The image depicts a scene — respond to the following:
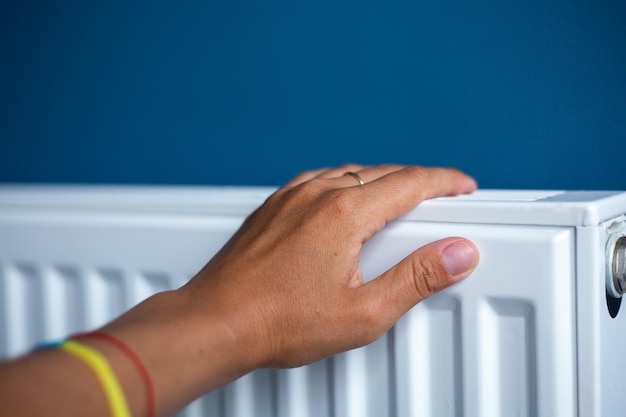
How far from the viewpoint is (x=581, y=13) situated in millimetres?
695

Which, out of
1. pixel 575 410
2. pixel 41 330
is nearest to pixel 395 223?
pixel 575 410

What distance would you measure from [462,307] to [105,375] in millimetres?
239

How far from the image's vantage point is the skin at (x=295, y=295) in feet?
1.58

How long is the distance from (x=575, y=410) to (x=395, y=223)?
6.8 inches

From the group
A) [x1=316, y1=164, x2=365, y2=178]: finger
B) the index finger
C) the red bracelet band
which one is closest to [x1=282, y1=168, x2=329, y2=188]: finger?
[x1=316, y1=164, x2=365, y2=178]: finger

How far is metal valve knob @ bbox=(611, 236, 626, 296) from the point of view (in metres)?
0.52

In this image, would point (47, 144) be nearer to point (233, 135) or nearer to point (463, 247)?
point (233, 135)

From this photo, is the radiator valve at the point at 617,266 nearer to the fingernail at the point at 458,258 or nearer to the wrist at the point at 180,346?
the fingernail at the point at 458,258

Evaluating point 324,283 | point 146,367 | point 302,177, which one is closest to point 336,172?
point 302,177

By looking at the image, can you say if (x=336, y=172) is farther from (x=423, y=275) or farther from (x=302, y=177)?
(x=423, y=275)

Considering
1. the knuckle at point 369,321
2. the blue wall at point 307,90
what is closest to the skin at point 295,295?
the knuckle at point 369,321

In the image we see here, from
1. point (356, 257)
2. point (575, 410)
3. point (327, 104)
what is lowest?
point (575, 410)

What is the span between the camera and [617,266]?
0.52m

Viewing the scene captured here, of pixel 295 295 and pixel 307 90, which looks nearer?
pixel 295 295
